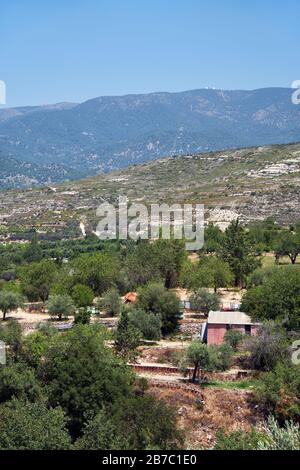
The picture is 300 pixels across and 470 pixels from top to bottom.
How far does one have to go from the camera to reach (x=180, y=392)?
88.6 ft

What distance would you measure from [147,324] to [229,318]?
4.88m

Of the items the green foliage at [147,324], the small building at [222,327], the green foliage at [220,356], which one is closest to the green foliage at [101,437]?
the green foliage at [220,356]

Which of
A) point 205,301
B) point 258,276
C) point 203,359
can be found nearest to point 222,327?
point 203,359

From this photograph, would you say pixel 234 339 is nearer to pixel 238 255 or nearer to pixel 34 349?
pixel 34 349

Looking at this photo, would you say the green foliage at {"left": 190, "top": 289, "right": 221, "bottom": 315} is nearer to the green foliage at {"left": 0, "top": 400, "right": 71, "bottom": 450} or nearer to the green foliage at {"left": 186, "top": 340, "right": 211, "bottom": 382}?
the green foliage at {"left": 186, "top": 340, "right": 211, "bottom": 382}

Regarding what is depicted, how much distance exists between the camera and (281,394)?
25.2 metres

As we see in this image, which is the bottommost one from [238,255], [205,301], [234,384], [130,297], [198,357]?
[234,384]

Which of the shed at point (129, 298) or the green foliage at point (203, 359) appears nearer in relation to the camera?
the green foliage at point (203, 359)

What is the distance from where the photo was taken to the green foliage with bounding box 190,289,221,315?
135ft

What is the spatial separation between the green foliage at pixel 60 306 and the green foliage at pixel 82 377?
1209 centimetres

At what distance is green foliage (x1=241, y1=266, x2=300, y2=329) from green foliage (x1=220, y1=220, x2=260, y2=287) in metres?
15.5

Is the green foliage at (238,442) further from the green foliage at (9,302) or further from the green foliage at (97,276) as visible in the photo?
the green foliage at (97,276)

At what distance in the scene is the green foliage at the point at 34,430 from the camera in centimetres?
2055
